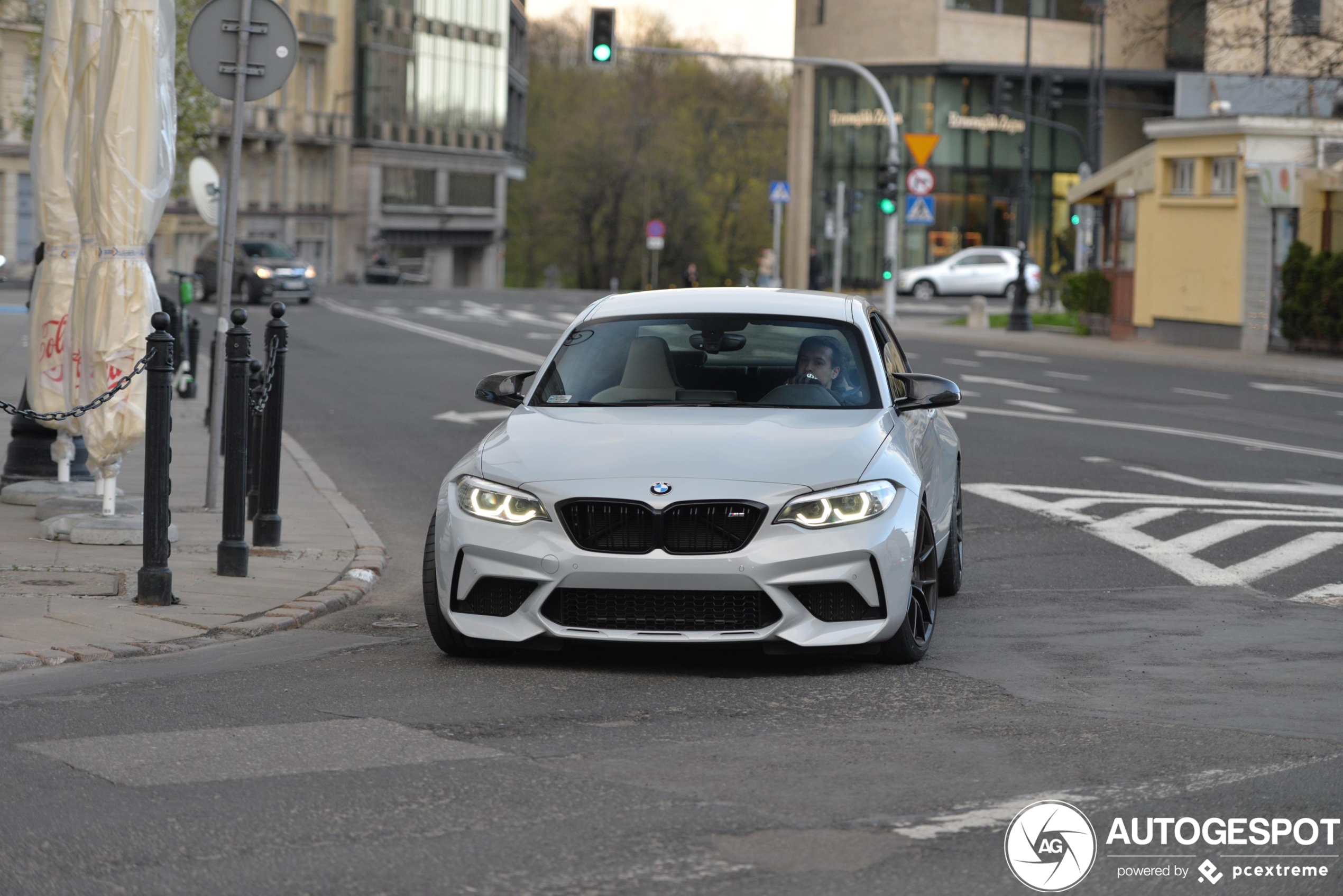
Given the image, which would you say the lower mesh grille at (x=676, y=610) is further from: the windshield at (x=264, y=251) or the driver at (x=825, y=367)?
the windshield at (x=264, y=251)

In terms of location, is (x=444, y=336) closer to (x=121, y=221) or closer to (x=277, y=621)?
(x=121, y=221)

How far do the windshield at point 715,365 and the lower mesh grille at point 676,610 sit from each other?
130cm

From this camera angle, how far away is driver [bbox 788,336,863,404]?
7891 mm

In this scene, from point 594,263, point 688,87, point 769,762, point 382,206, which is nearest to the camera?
point 769,762

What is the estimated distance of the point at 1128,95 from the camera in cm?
7012

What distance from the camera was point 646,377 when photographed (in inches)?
312

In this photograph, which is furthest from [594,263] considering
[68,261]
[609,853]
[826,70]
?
[609,853]

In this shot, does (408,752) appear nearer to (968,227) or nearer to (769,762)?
(769,762)

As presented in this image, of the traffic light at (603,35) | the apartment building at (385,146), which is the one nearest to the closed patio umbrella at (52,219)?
the traffic light at (603,35)

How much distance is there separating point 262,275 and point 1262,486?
3577cm

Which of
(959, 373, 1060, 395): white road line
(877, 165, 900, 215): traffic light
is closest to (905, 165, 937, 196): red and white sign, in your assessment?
(877, 165, 900, 215): traffic light

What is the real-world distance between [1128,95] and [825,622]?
67.1 m

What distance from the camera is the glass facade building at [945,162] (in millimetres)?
67750

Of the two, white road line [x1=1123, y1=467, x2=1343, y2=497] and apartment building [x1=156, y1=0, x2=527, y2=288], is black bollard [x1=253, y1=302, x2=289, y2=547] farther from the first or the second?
apartment building [x1=156, y1=0, x2=527, y2=288]
